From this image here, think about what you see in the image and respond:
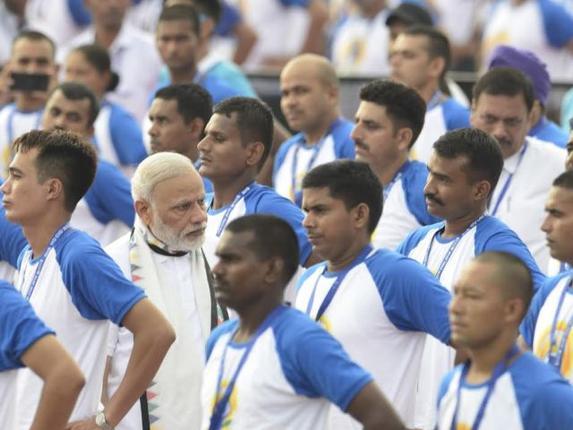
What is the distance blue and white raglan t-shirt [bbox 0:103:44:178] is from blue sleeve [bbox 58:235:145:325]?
15.4ft

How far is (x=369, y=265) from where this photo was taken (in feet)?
22.6

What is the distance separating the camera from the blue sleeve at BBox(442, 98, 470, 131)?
10.4 meters

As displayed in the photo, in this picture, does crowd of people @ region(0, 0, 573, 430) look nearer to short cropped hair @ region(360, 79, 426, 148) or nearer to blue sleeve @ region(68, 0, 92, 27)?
short cropped hair @ region(360, 79, 426, 148)

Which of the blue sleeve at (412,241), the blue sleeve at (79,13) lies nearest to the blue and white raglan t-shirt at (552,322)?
the blue sleeve at (412,241)

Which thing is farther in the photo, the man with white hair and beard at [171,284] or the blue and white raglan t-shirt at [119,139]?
the blue and white raglan t-shirt at [119,139]

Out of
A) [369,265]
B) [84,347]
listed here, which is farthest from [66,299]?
[369,265]

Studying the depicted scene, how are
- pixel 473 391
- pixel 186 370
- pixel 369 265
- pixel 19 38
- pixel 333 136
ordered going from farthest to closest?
pixel 19 38 → pixel 333 136 → pixel 186 370 → pixel 369 265 → pixel 473 391

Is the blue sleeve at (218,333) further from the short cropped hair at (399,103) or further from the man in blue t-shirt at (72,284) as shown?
the short cropped hair at (399,103)

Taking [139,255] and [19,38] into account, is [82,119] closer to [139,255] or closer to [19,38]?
[19,38]

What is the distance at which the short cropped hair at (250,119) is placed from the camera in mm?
8586

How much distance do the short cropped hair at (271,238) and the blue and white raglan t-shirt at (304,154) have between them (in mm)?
3666

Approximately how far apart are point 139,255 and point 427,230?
51.1 inches

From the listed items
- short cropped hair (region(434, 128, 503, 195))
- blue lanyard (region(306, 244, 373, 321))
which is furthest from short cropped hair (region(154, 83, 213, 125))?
blue lanyard (region(306, 244, 373, 321))

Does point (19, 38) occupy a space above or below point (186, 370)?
above
